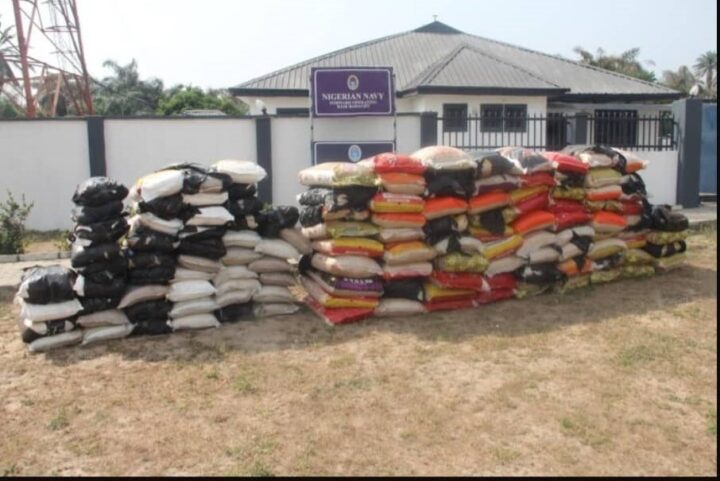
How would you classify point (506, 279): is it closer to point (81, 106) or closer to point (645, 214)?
point (645, 214)

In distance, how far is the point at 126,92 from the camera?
4400cm

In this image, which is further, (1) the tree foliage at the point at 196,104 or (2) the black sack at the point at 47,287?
(1) the tree foliage at the point at 196,104

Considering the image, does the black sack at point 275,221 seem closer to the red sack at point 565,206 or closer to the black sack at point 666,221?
the red sack at point 565,206

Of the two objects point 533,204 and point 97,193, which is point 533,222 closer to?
point 533,204

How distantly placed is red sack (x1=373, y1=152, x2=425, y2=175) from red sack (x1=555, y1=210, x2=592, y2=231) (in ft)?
5.41

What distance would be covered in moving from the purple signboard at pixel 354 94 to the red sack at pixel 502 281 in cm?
499

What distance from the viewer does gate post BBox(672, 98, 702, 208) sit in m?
13.0

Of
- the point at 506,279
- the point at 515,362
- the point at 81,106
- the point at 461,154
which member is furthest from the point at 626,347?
the point at 81,106

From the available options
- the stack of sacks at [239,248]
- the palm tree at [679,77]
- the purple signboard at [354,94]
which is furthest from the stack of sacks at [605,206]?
the palm tree at [679,77]

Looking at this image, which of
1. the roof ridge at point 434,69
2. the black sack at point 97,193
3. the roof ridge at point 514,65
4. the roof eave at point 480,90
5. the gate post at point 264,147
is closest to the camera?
the black sack at point 97,193

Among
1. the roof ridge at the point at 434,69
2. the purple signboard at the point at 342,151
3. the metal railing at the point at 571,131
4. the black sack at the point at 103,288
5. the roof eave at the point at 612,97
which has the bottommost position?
the black sack at the point at 103,288

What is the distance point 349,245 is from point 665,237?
12.7 feet

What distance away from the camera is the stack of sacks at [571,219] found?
673 centimetres

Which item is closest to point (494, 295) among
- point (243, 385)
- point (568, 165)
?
point (568, 165)
